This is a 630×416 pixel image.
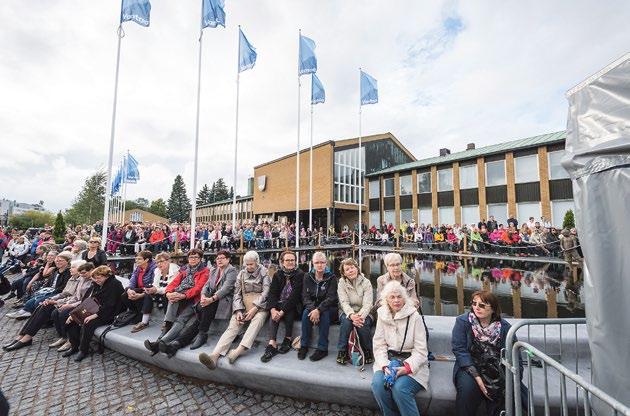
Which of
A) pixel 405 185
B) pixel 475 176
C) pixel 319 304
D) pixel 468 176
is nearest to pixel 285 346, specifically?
pixel 319 304

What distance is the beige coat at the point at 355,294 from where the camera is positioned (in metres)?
3.98

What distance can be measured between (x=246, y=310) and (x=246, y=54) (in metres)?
15.0

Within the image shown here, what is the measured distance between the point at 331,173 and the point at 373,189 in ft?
18.0

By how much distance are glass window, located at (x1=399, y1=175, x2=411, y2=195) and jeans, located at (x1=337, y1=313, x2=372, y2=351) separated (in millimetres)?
29290

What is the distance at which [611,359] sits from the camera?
1.83 metres

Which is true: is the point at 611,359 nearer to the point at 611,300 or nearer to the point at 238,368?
the point at 611,300

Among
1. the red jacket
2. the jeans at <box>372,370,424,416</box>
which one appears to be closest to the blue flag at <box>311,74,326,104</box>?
the red jacket

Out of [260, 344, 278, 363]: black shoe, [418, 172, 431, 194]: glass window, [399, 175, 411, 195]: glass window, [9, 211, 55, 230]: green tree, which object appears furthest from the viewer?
[9, 211, 55, 230]: green tree

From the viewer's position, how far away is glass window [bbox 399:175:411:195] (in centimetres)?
3154

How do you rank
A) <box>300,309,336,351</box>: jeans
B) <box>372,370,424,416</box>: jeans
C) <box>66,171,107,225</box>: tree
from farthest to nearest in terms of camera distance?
<box>66,171,107,225</box>: tree, <box>300,309,336,351</box>: jeans, <box>372,370,424,416</box>: jeans

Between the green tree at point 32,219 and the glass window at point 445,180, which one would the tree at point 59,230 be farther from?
the green tree at point 32,219

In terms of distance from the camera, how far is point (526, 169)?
23781 mm

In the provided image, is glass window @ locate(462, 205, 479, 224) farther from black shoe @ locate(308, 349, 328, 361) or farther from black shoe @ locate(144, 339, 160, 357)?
black shoe @ locate(144, 339, 160, 357)

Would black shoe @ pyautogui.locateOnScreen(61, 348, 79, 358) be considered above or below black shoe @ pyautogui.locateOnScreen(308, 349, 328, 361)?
below
